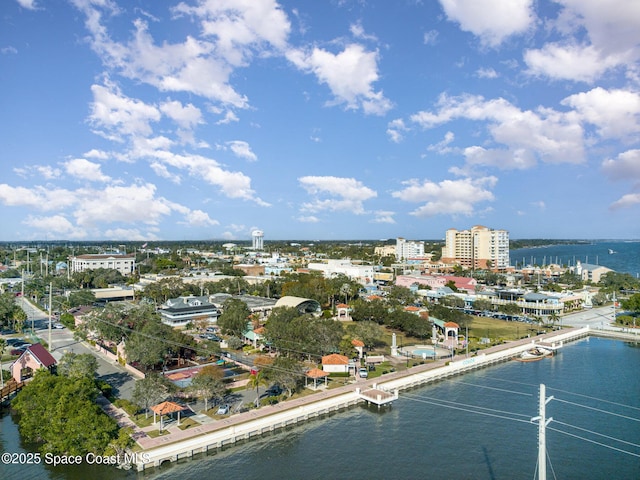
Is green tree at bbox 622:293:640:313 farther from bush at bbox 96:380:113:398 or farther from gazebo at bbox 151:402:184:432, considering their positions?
bush at bbox 96:380:113:398

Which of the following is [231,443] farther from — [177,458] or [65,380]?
[65,380]

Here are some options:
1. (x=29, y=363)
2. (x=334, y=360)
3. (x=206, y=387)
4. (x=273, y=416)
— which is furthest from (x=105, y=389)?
(x=334, y=360)

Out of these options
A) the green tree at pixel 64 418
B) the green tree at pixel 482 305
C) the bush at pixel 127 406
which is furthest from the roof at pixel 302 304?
the green tree at pixel 64 418

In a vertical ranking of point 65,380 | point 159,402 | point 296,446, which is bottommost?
point 296,446

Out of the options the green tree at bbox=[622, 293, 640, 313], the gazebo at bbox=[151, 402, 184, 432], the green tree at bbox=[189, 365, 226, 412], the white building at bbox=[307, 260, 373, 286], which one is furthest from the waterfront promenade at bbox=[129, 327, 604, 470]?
the white building at bbox=[307, 260, 373, 286]

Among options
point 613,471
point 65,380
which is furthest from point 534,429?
point 65,380

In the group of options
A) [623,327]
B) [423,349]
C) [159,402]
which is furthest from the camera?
[623,327]
